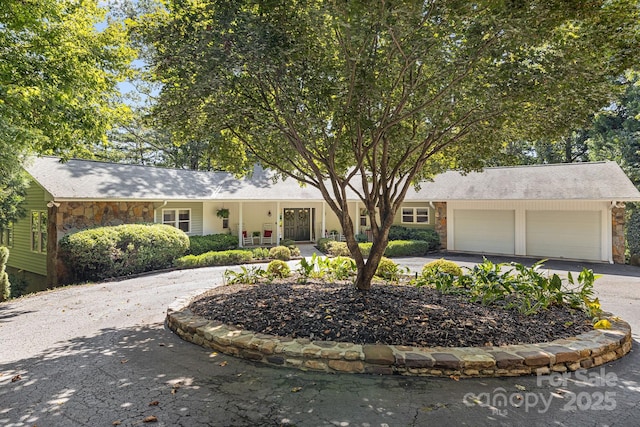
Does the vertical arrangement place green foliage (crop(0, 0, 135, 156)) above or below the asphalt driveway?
above

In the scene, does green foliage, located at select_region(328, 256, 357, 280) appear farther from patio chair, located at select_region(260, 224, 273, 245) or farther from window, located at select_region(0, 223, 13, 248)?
window, located at select_region(0, 223, 13, 248)

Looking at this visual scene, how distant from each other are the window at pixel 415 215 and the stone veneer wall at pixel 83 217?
11839 millimetres

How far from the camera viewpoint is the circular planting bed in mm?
3932

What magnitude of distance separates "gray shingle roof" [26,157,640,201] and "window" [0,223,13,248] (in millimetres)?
3830

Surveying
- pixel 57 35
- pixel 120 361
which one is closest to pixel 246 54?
pixel 120 361

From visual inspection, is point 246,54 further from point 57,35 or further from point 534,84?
point 57,35

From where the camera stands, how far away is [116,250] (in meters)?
10.4

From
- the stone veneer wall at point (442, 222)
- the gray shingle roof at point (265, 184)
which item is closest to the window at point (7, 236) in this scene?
the gray shingle roof at point (265, 184)

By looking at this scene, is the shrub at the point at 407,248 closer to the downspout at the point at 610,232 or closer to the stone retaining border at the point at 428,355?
the downspout at the point at 610,232

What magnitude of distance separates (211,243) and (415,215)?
32.9 feet

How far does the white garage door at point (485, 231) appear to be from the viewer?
48.6 feet

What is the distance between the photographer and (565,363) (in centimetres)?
404

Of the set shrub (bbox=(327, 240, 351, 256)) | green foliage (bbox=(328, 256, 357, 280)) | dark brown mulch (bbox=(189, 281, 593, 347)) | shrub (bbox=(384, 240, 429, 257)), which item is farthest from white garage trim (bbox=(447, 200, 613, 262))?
dark brown mulch (bbox=(189, 281, 593, 347))

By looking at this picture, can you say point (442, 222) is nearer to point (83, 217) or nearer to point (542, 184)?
point (542, 184)
